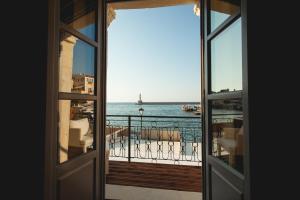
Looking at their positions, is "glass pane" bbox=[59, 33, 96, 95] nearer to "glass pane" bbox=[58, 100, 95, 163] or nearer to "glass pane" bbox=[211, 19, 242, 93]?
"glass pane" bbox=[58, 100, 95, 163]

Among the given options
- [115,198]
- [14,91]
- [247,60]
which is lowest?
[115,198]

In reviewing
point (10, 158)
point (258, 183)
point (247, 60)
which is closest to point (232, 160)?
point (258, 183)

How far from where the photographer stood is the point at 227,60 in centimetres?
149

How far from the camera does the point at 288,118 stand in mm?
1010

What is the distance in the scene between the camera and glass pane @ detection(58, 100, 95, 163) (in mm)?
1463

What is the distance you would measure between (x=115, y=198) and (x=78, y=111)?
146cm

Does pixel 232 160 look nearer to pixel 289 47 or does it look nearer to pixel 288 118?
pixel 288 118

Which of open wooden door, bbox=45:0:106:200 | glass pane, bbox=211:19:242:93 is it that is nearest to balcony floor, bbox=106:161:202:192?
open wooden door, bbox=45:0:106:200

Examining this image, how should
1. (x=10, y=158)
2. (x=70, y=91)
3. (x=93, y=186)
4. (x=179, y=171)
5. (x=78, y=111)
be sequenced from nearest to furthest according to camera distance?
1. (x=10, y=158)
2. (x=70, y=91)
3. (x=78, y=111)
4. (x=93, y=186)
5. (x=179, y=171)

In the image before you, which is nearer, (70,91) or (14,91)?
(14,91)

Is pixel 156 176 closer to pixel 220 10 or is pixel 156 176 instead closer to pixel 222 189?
pixel 222 189

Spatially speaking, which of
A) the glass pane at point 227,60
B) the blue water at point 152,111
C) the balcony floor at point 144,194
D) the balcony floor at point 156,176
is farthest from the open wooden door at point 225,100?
the blue water at point 152,111

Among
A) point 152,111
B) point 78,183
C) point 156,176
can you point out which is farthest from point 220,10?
point 152,111

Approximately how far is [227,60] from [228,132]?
52 cm
